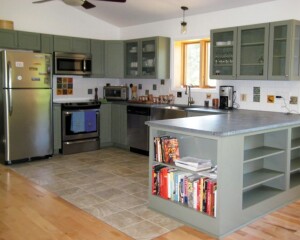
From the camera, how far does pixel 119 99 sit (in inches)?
280

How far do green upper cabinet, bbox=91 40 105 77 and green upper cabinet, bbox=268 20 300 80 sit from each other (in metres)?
3.52

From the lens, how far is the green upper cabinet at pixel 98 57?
6918 millimetres

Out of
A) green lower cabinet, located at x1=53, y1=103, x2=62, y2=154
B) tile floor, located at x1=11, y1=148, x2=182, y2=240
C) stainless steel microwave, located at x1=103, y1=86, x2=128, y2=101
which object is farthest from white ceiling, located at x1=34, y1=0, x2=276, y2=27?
tile floor, located at x1=11, y1=148, x2=182, y2=240

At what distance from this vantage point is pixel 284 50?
4.57 m

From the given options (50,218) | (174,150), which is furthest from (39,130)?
(174,150)

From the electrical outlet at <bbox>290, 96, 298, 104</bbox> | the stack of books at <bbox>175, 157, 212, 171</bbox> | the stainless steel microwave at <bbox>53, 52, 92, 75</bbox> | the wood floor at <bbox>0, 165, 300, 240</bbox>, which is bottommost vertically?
the wood floor at <bbox>0, 165, 300, 240</bbox>

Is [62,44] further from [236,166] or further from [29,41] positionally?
[236,166]

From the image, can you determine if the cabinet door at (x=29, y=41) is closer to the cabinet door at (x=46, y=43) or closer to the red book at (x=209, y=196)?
the cabinet door at (x=46, y=43)

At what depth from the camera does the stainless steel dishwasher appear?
6.20 meters

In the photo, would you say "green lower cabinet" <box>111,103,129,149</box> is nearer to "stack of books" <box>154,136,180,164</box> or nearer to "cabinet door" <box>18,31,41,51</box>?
"cabinet door" <box>18,31,41,51</box>

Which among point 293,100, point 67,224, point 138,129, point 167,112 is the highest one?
point 293,100

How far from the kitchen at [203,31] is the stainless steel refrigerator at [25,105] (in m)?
1.13

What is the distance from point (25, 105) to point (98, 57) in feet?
6.65

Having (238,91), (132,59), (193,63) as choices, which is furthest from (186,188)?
(132,59)
